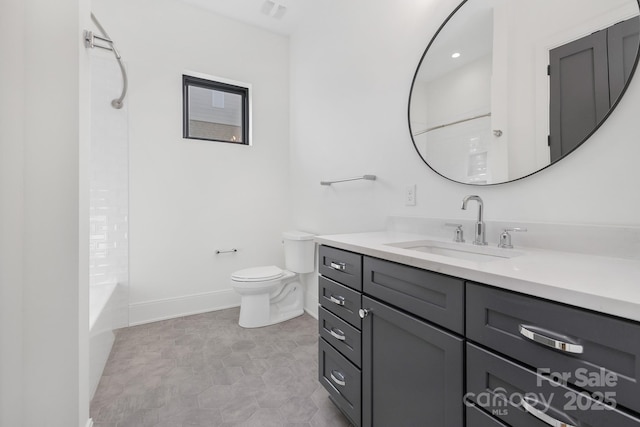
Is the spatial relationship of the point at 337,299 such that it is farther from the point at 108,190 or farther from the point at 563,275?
the point at 108,190

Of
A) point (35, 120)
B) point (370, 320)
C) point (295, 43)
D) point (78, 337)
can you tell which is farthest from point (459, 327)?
point (295, 43)

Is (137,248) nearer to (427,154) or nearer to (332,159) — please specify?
(332,159)

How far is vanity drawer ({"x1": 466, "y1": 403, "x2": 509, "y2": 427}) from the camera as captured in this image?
717 millimetres

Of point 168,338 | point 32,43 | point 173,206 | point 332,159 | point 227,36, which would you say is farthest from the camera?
point 227,36

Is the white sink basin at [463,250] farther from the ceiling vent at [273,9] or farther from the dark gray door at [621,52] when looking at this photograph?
the ceiling vent at [273,9]

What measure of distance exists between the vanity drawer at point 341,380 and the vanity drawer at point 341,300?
195 millimetres

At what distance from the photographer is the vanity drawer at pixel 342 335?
123 centimetres

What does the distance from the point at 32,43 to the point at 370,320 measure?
1.66 metres

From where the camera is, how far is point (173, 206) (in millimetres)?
2695

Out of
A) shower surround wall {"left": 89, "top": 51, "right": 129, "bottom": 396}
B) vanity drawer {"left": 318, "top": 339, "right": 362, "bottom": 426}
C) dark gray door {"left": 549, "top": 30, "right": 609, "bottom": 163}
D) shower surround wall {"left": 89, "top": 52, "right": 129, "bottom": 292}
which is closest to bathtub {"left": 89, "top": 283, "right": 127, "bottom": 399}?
shower surround wall {"left": 89, "top": 51, "right": 129, "bottom": 396}

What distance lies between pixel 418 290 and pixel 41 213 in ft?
4.61

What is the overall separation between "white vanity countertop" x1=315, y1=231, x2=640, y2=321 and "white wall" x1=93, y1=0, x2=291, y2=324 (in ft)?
7.32

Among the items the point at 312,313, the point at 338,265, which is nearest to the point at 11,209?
the point at 338,265

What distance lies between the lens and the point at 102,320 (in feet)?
5.87
